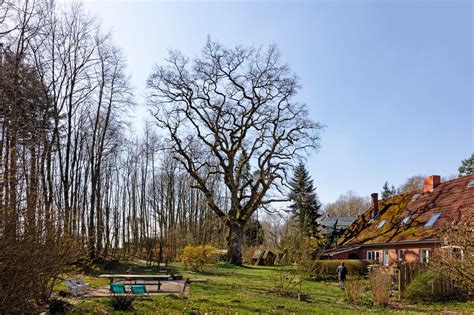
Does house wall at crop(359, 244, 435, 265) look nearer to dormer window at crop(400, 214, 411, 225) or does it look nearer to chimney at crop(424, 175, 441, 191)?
dormer window at crop(400, 214, 411, 225)

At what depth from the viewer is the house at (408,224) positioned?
76.9ft

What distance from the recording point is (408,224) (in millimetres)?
26625

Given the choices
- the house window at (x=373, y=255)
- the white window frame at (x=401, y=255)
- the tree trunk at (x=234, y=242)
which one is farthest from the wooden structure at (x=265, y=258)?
the white window frame at (x=401, y=255)

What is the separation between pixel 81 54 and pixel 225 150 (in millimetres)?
15331

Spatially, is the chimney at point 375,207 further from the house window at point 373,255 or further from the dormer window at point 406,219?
the dormer window at point 406,219

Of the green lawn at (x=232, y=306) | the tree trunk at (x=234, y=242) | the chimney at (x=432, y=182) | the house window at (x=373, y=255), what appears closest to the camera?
the green lawn at (x=232, y=306)

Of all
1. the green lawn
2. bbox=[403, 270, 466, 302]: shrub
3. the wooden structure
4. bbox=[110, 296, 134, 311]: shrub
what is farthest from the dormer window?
bbox=[110, 296, 134, 311]: shrub

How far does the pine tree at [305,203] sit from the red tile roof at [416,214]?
4860 millimetres

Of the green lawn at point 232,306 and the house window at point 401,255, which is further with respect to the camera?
the house window at point 401,255

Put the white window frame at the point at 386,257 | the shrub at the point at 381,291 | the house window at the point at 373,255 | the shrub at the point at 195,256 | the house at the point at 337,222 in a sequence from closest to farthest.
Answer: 1. the shrub at the point at 381,291
2. the white window frame at the point at 386,257
3. the shrub at the point at 195,256
4. the house window at the point at 373,255
5. the house at the point at 337,222

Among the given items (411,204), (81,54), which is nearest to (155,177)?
(81,54)

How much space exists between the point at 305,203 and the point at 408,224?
1987 centimetres

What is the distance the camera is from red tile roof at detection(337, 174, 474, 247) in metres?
23.4

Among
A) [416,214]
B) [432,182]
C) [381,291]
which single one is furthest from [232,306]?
[432,182]
